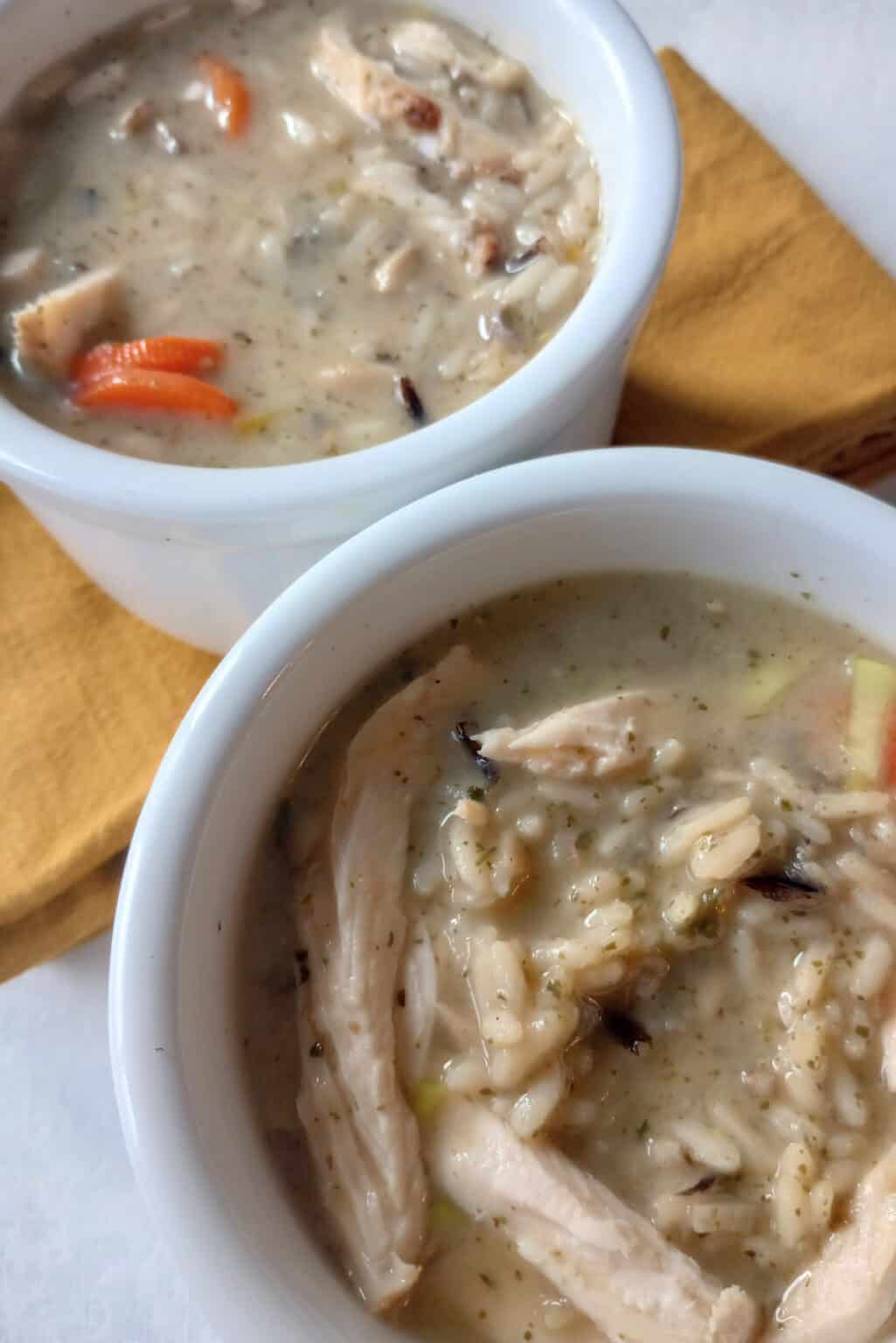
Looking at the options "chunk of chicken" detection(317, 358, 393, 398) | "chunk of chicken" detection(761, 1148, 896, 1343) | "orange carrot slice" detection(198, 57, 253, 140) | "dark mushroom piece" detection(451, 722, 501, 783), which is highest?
"orange carrot slice" detection(198, 57, 253, 140)

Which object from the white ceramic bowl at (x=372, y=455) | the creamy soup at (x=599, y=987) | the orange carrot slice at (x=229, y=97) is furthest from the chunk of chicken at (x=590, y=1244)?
the orange carrot slice at (x=229, y=97)

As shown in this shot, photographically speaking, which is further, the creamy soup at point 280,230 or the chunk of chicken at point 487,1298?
the creamy soup at point 280,230

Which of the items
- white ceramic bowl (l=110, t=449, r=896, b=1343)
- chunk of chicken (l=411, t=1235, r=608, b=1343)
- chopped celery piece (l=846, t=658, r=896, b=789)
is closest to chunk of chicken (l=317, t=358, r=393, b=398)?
white ceramic bowl (l=110, t=449, r=896, b=1343)

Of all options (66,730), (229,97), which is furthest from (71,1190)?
(229,97)

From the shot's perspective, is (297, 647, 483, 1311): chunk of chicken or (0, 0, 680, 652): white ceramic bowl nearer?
(297, 647, 483, 1311): chunk of chicken

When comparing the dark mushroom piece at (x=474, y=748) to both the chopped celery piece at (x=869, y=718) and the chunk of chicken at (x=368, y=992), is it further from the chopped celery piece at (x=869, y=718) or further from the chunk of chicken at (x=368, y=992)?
the chopped celery piece at (x=869, y=718)

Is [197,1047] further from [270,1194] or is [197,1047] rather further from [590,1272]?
[590,1272]

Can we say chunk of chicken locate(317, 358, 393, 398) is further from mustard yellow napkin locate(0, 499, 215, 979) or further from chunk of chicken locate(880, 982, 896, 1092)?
chunk of chicken locate(880, 982, 896, 1092)
